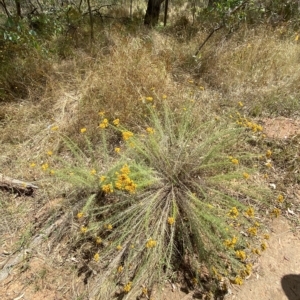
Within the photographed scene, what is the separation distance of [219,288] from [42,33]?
421 cm

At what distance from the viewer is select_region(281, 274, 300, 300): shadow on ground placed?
1768 mm

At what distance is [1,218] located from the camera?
2.15m

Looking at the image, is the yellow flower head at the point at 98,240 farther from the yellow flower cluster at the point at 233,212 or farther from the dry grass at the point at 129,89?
the yellow flower cluster at the point at 233,212

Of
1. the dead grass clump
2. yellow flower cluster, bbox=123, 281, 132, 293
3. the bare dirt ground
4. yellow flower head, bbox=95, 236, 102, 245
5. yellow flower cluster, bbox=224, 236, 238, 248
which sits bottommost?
the bare dirt ground

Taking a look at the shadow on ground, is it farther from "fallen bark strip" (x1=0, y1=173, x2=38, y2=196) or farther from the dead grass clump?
"fallen bark strip" (x1=0, y1=173, x2=38, y2=196)

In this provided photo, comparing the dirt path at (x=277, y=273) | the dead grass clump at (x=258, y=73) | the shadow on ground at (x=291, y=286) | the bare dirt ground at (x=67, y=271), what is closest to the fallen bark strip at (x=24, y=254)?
the bare dirt ground at (x=67, y=271)

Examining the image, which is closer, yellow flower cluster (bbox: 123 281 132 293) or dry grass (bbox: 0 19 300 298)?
yellow flower cluster (bbox: 123 281 132 293)

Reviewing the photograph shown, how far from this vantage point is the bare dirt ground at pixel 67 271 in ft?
5.77

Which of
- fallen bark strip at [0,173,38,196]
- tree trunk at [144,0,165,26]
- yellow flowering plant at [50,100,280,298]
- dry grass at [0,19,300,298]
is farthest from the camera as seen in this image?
tree trunk at [144,0,165,26]

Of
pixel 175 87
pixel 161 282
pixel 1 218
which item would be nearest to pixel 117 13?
pixel 175 87

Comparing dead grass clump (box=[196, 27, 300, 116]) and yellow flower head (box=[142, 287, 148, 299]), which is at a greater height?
dead grass clump (box=[196, 27, 300, 116])

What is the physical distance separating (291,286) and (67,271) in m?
1.64

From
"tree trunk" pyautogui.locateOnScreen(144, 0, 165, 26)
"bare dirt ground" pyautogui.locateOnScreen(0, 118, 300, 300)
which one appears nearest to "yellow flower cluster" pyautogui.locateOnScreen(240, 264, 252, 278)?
"bare dirt ground" pyautogui.locateOnScreen(0, 118, 300, 300)

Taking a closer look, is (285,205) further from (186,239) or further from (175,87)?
(175,87)
